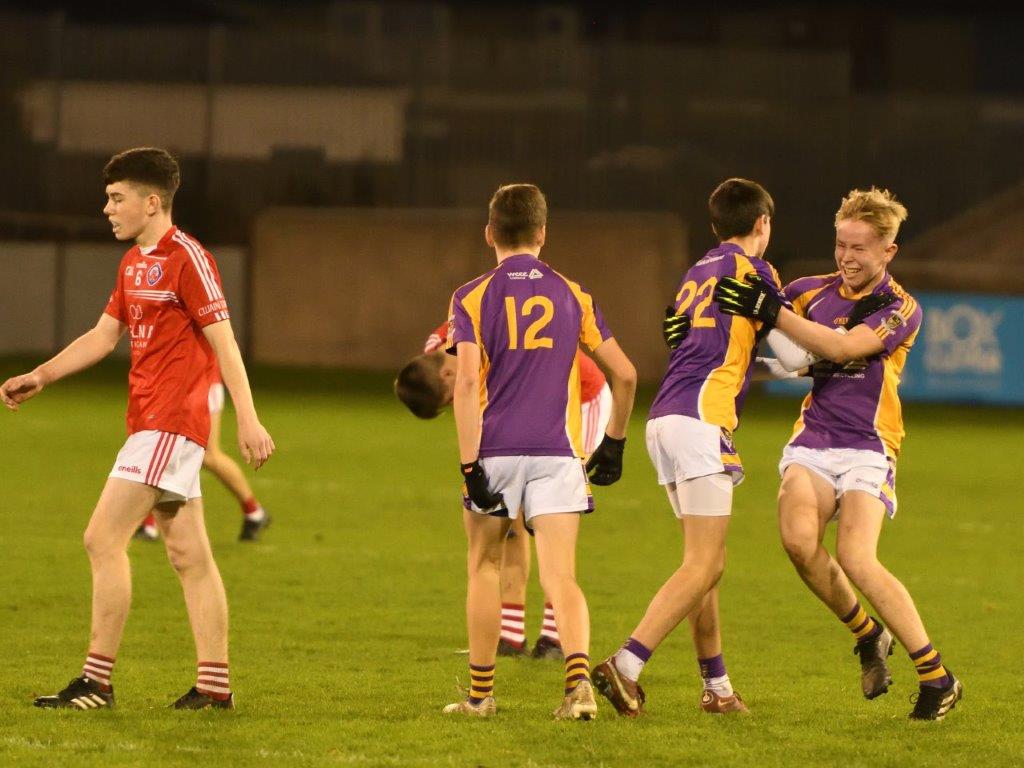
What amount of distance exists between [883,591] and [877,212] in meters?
1.45

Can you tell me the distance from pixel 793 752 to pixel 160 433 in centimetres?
247

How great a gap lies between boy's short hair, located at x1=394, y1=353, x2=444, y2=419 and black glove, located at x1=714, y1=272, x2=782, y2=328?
6.96 feet

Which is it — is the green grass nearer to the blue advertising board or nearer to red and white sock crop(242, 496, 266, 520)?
red and white sock crop(242, 496, 266, 520)

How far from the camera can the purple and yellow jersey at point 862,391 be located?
263 inches

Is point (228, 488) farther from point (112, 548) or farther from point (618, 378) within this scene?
point (618, 378)

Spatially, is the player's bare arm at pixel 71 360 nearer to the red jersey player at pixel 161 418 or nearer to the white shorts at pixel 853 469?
the red jersey player at pixel 161 418

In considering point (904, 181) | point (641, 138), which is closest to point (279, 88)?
point (641, 138)

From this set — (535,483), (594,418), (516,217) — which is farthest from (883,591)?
(594,418)

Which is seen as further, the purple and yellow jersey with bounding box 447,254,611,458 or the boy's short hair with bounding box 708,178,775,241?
the boy's short hair with bounding box 708,178,775,241

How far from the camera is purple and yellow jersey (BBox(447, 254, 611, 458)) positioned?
6.24 meters

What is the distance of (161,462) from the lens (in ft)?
20.0

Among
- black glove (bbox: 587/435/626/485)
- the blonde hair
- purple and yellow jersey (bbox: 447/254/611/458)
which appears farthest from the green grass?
the blonde hair

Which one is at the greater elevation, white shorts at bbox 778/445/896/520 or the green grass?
white shorts at bbox 778/445/896/520

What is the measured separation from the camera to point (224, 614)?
627cm
